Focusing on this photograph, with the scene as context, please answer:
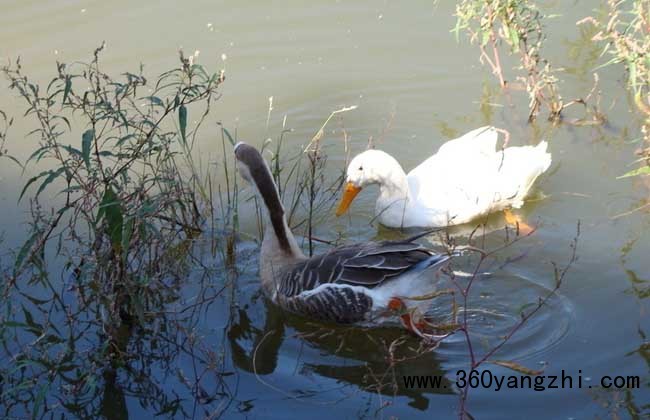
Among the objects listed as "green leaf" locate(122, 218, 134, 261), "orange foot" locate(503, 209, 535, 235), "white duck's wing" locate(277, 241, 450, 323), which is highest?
"green leaf" locate(122, 218, 134, 261)

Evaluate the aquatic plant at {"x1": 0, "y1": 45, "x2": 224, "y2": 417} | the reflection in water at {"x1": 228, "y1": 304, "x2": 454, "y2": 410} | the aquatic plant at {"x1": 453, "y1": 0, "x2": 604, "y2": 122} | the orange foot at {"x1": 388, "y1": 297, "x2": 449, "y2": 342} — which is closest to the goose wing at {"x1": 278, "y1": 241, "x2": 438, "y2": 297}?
the orange foot at {"x1": 388, "y1": 297, "x2": 449, "y2": 342}

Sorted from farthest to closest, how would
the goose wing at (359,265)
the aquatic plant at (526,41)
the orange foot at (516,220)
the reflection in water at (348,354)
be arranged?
the aquatic plant at (526,41) < the orange foot at (516,220) < the goose wing at (359,265) < the reflection in water at (348,354)

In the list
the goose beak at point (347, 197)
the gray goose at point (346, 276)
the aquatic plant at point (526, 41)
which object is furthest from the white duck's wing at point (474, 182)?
the gray goose at point (346, 276)

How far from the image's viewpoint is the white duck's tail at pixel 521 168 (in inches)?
260

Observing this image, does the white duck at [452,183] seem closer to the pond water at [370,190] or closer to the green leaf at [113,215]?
the pond water at [370,190]

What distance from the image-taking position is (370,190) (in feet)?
24.7

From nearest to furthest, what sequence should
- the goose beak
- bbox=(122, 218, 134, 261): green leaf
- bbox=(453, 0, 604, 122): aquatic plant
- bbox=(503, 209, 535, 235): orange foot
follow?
bbox=(122, 218, 134, 261): green leaf, bbox=(503, 209, 535, 235): orange foot, the goose beak, bbox=(453, 0, 604, 122): aquatic plant

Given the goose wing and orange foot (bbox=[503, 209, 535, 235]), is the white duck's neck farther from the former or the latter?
the goose wing

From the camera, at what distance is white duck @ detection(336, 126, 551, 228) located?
21.8ft

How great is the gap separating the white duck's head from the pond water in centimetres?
36

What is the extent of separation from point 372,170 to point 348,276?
1.39 metres

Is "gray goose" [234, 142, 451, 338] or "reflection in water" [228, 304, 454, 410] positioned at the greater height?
"gray goose" [234, 142, 451, 338]

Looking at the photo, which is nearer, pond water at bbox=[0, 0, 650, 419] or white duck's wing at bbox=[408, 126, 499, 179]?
pond water at bbox=[0, 0, 650, 419]

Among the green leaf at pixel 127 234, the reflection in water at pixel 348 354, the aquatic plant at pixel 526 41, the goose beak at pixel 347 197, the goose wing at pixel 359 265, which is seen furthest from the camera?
the aquatic plant at pixel 526 41
